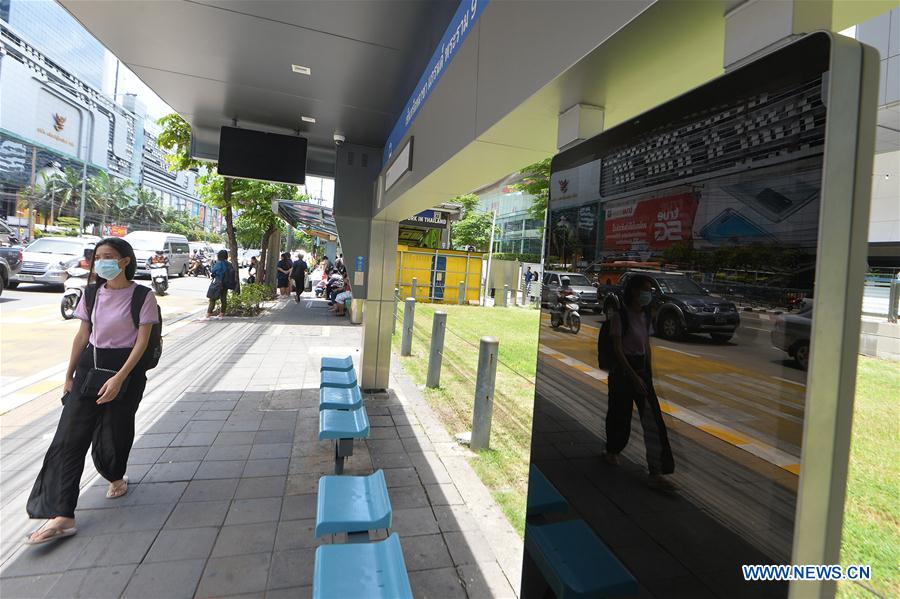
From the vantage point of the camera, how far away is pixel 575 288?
1.61 meters

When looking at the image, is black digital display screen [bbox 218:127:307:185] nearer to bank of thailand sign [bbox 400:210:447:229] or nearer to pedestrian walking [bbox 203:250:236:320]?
pedestrian walking [bbox 203:250:236:320]

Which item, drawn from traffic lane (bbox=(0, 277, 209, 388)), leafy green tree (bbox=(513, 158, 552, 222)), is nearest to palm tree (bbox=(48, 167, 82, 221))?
traffic lane (bbox=(0, 277, 209, 388))

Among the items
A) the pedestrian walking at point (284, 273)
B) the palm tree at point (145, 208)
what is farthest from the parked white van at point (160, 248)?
the palm tree at point (145, 208)

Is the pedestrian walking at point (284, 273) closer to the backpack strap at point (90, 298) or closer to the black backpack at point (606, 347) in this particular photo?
the backpack strap at point (90, 298)

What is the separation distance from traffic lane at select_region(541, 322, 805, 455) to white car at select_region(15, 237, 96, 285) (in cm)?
1912

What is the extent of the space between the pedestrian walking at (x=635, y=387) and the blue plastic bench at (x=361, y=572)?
1.21m

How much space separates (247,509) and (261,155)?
14.6ft

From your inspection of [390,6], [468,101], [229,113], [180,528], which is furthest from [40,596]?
[229,113]

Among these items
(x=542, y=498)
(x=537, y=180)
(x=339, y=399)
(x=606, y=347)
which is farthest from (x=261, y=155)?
(x=537, y=180)

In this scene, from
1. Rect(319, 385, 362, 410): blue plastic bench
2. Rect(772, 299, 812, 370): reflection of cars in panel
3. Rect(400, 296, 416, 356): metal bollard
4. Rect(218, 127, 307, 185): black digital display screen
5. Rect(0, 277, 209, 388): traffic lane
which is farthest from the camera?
Rect(400, 296, 416, 356): metal bollard

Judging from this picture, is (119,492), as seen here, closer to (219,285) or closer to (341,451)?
(341,451)

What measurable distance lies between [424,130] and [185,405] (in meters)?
4.76

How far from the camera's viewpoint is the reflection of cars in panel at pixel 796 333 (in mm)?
800

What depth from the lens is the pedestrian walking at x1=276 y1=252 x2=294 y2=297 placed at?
18.6 metres
